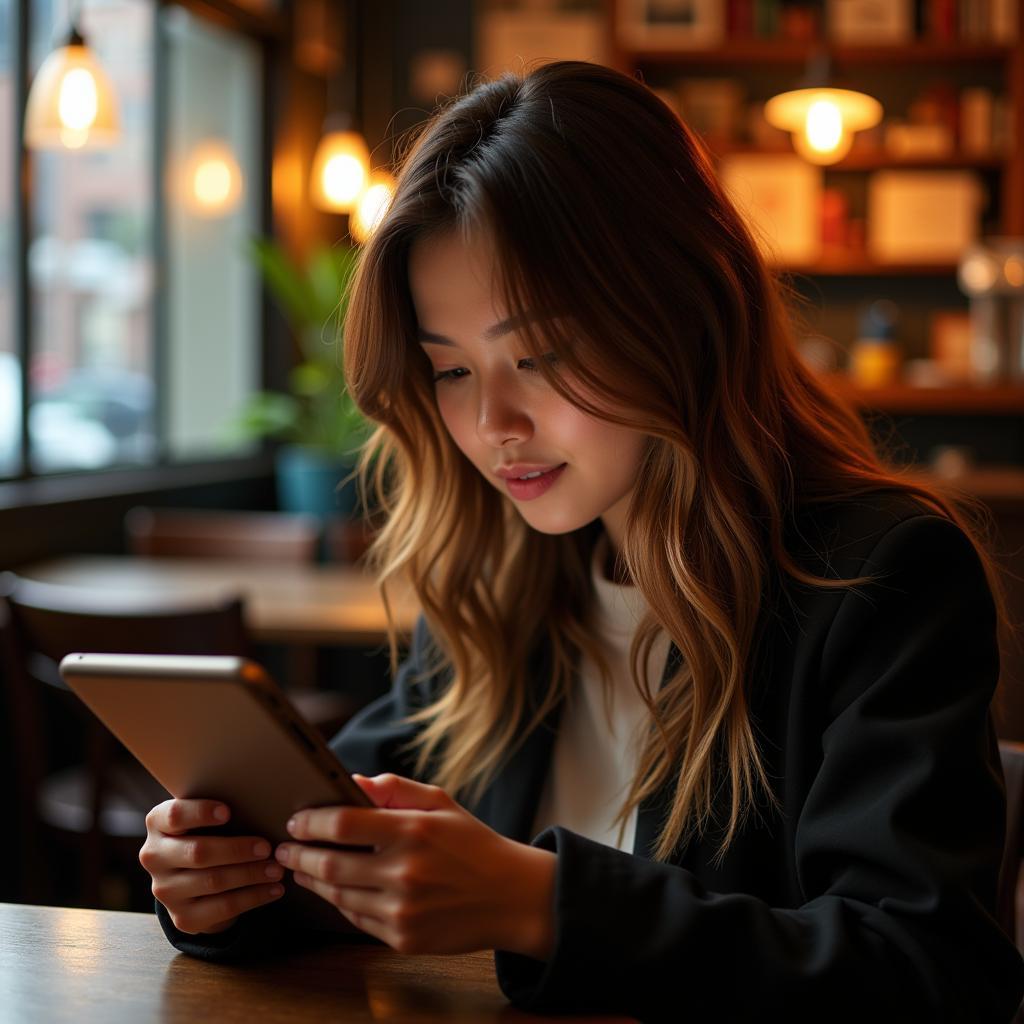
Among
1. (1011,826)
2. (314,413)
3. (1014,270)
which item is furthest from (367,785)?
(1014,270)

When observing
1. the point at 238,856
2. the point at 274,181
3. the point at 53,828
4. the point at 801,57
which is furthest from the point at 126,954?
the point at 801,57

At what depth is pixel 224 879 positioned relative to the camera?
97cm

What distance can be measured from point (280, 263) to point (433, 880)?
4004 millimetres

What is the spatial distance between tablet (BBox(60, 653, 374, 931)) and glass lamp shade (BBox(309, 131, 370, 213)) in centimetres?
405

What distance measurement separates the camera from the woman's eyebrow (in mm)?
1115

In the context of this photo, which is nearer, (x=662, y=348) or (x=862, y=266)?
(x=662, y=348)

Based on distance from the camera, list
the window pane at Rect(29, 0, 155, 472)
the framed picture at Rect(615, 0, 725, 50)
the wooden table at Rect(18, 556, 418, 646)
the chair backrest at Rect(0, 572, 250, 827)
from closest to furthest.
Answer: the chair backrest at Rect(0, 572, 250, 827), the wooden table at Rect(18, 556, 418, 646), the window pane at Rect(29, 0, 155, 472), the framed picture at Rect(615, 0, 725, 50)

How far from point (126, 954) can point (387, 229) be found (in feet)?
2.09

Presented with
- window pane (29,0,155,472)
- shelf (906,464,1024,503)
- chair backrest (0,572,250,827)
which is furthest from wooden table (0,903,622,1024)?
window pane (29,0,155,472)

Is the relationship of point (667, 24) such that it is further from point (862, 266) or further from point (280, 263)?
point (280, 263)

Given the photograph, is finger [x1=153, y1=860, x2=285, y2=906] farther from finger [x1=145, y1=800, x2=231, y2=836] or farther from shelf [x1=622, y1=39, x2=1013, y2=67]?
shelf [x1=622, y1=39, x2=1013, y2=67]

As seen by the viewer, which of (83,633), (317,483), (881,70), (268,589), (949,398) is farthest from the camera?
(881,70)

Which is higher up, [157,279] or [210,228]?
[210,228]

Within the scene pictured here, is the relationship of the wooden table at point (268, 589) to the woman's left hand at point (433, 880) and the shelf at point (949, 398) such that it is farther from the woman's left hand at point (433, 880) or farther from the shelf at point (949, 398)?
the shelf at point (949, 398)
